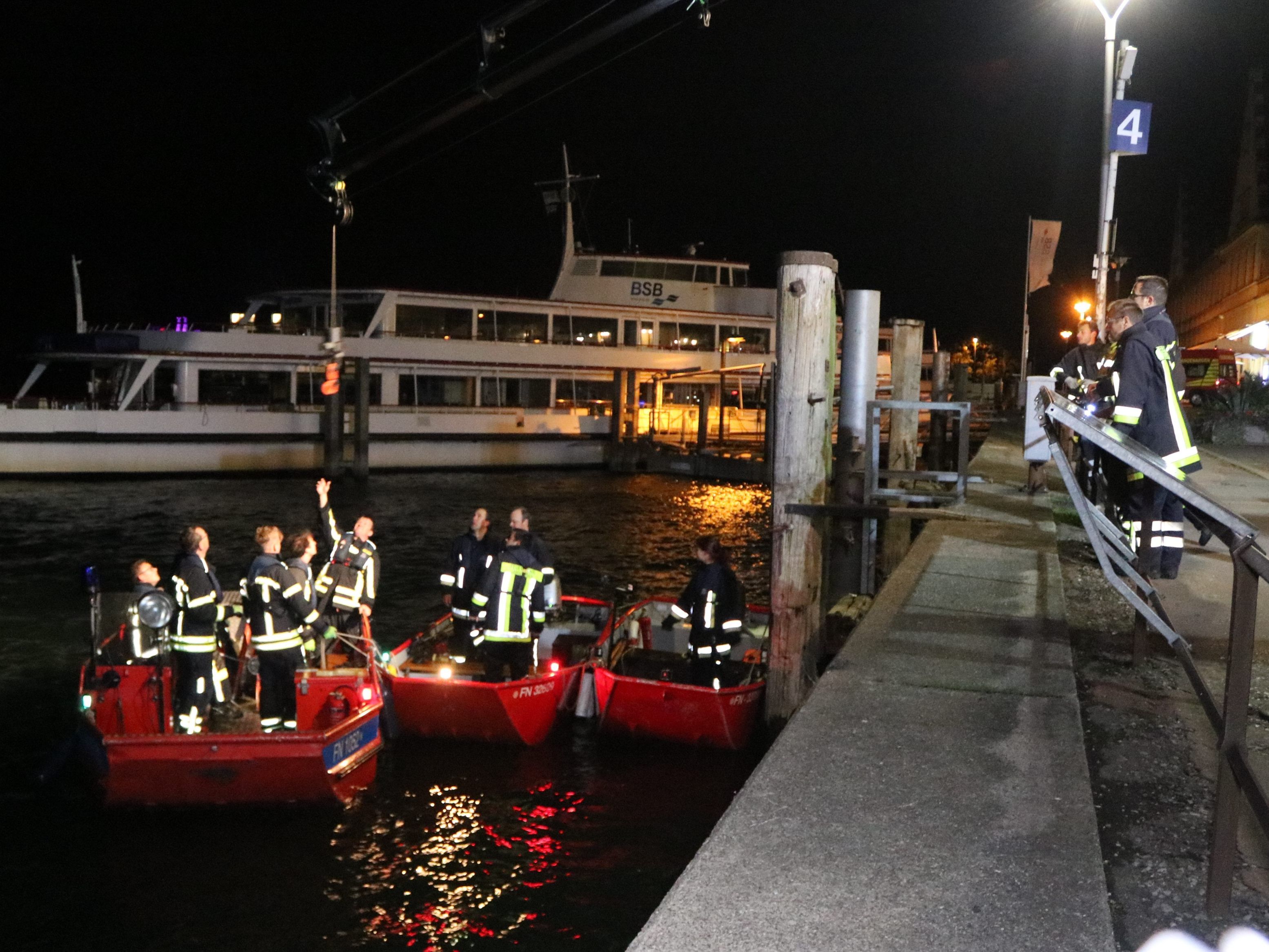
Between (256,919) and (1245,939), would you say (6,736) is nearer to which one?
(256,919)

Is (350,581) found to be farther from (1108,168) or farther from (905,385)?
(1108,168)

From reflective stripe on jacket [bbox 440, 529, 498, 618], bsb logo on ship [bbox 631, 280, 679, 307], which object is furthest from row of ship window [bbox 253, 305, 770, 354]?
reflective stripe on jacket [bbox 440, 529, 498, 618]

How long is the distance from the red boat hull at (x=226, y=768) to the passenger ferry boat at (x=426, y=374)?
74.9ft

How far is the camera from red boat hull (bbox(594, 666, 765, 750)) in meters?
8.70

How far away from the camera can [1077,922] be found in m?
2.81

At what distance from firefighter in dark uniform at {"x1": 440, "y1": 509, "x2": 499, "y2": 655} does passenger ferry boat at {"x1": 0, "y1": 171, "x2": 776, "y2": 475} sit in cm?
2061

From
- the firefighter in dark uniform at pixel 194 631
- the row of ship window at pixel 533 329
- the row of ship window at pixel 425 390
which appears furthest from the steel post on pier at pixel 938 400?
the row of ship window at pixel 533 329

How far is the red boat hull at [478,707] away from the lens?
8.86 meters

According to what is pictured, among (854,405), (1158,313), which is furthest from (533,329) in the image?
(1158,313)

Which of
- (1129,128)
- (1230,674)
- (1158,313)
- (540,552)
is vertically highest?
(1129,128)

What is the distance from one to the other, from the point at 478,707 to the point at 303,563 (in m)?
1.90

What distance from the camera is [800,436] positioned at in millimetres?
8352

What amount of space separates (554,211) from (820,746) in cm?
3863

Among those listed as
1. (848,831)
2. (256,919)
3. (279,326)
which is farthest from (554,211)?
(848,831)
